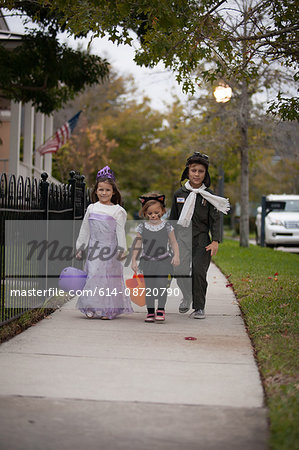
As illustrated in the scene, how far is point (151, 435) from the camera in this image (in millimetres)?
3555

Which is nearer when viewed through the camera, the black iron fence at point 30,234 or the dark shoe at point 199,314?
the black iron fence at point 30,234

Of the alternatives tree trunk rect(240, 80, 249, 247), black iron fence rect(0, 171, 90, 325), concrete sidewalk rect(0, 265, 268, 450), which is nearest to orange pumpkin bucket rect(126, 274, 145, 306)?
concrete sidewalk rect(0, 265, 268, 450)

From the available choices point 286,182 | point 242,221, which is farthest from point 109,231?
point 286,182

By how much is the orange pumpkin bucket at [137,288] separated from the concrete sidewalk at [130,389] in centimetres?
38

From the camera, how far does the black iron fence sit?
625 centimetres

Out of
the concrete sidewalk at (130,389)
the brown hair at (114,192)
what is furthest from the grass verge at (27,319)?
the brown hair at (114,192)

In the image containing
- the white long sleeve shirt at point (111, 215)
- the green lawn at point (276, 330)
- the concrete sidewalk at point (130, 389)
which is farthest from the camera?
the white long sleeve shirt at point (111, 215)

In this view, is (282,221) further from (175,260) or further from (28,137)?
(175,260)

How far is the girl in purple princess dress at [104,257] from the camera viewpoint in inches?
286

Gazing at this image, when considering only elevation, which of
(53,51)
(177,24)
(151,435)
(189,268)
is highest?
(53,51)

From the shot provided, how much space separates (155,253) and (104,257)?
0.60m

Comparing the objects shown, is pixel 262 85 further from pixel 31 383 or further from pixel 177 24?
pixel 31 383

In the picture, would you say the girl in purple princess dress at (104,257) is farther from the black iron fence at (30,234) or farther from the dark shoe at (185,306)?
the dark shoe at (185,306)

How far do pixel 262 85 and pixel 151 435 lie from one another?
1557 centimetres
